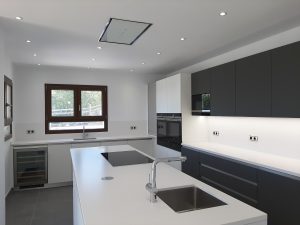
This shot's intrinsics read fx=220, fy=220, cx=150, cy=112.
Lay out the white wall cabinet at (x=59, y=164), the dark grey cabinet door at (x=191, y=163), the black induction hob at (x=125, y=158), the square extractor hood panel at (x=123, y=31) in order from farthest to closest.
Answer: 1. the white wall cabinet at (x=59, y=164)
2. the dark grey cabinet door at (x=191, y=163)
3. the black induction hob at (x=125, y=158)
4. the square extractor hood panel at (x=123, y=31)

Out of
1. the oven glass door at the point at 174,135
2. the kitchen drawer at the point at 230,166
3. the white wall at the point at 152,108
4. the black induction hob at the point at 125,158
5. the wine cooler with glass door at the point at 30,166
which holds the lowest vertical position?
the wine cooler with glass door at the point at 30,166

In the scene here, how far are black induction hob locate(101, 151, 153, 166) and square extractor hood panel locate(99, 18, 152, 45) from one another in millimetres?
1610

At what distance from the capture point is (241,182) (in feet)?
9.23

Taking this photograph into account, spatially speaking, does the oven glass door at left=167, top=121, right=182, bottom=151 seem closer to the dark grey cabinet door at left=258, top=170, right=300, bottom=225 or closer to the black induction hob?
the black induction hob

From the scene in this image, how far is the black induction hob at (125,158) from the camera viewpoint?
2659mm

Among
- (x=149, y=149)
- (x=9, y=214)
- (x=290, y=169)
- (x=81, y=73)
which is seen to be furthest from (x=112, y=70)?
(x=290, y=169)

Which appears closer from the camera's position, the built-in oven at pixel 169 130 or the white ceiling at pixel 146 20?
the white ceiling at pixel 146 20

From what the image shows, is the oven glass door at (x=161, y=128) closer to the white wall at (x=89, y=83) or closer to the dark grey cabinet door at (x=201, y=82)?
the white wall at (x=89, y=83)

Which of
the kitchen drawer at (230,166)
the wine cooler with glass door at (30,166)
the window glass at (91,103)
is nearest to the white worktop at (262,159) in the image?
the kitchen drawer at (230,166)

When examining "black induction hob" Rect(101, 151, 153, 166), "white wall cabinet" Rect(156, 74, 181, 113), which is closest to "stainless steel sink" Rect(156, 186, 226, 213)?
"black induction hob" Rect(101, 151, 153, 166)

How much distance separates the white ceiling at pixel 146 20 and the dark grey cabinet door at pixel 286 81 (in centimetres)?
39

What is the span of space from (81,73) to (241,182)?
4.18 m

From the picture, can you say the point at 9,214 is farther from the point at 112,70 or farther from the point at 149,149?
the point at 112,70

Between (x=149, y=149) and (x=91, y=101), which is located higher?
(x=91, y=101)
